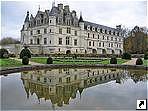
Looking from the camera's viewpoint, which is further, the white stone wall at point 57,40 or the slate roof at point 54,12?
the slate roof at point 54,12

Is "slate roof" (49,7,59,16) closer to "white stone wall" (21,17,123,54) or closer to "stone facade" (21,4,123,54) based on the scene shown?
"stone facade" (21,4,123,54)

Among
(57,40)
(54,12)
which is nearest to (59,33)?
(57,40)

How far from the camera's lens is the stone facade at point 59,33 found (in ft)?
129

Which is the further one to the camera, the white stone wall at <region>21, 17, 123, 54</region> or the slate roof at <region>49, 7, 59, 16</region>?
the slate roof at <region>49, 7, 59, 16</region>

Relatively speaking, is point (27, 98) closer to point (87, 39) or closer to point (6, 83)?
point (6, 83)

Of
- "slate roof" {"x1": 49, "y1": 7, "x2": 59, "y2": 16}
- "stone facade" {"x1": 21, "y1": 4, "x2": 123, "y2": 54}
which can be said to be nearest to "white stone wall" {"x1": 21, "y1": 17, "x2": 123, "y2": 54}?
"stone facade" {"x1": 21, "y1": 4, "x2": 123, "y2": 54}

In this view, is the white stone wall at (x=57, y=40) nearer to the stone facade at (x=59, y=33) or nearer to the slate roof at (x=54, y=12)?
the stone facade at (x=59, y=33)

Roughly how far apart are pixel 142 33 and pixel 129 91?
155 ft

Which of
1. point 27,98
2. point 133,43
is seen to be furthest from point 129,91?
point 133,43

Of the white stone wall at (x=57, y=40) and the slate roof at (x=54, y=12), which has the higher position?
the slate roof at (x=54, y=12)

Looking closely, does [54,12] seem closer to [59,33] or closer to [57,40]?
[59,33]

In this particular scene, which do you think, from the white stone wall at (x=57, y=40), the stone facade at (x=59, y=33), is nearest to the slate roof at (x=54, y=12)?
the stone facade at (x=59, y=33)

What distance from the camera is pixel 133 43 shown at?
53.6 metres

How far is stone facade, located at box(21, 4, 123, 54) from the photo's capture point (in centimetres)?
3941
